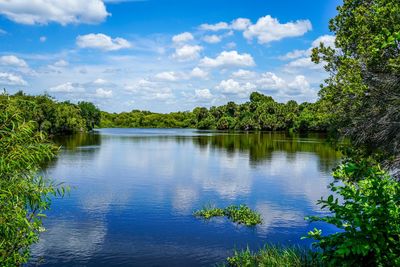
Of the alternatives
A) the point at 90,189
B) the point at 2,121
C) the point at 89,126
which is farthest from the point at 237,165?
the point at 89,126

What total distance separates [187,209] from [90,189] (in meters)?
11.7

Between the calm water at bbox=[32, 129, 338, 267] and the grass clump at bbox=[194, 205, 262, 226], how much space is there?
2.41 ft

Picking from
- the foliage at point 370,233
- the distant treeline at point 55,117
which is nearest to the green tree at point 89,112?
the distant treeline at point 55,117

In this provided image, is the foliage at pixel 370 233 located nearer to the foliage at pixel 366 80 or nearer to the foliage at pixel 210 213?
the foliage at pixel 366 80

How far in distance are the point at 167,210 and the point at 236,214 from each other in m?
5.45

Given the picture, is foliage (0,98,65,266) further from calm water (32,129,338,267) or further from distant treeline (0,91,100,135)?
distant treeline (0,91,100,135)

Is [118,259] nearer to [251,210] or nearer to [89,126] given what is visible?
[251,210]

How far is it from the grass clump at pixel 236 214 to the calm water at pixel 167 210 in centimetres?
73

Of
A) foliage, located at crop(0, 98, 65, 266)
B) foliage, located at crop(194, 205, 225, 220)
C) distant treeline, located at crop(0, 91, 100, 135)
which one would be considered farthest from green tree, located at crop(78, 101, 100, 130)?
foliage, located at crop(0, 98, 65, 266)

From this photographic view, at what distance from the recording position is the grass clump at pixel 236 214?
85.8ft

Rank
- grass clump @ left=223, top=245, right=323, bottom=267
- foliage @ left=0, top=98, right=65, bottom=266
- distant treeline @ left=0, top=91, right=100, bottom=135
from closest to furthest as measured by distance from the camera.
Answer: foliage @ left=0, top=98, right=65, bottom=266, grass clump @ left=223, top=245, right=323, bottom=267, distant treeline @ left=0, top=91, right=100, bottom=135

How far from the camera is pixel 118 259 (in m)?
19.7

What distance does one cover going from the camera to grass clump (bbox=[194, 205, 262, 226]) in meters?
26.2

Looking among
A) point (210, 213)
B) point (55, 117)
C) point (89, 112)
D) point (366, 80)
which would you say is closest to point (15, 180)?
point (366, 80)
